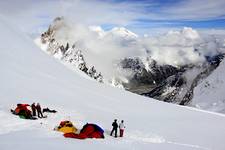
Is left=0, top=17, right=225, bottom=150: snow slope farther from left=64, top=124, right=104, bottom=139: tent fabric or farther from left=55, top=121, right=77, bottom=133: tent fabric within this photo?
left=55, top=121, right=77, bottom=133: tent fabric

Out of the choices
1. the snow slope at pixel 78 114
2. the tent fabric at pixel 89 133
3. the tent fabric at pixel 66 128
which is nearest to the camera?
the snow slope at pixel 78 114

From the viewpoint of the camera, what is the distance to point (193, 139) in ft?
104

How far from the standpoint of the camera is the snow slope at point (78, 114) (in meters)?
25.9

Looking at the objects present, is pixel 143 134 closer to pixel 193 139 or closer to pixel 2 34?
pixel 193 139

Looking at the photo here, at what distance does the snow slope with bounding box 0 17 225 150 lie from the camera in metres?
25.9

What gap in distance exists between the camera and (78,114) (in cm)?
3562

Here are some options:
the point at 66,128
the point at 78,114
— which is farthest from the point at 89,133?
the point at 78,114

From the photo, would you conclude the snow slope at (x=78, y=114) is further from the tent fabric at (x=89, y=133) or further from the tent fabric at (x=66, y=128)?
the tent fabric at (x=66, y=128)

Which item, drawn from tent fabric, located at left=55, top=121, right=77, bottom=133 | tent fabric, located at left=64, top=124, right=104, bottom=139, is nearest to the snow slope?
tent fabric, located at left=64, top=124, right=104, bottom=139

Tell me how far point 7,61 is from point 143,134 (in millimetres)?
27870

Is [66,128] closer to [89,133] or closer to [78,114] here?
[89,133]

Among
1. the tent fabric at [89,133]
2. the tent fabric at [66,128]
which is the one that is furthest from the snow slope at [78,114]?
the tent fabric at [66,128]

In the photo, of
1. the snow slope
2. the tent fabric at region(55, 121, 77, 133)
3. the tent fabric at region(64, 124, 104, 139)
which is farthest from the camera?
the tent fabric at region(55, 121, 77, 133)

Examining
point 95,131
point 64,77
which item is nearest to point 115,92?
point 64,77
